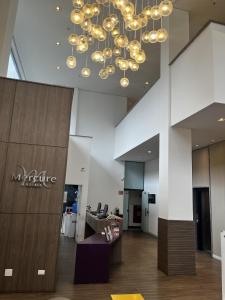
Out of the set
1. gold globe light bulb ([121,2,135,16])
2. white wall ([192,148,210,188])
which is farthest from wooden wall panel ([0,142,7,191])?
white wall ([192,148,210,188])

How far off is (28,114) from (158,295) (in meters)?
4.38

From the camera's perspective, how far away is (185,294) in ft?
15.0

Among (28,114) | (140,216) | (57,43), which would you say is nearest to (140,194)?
(140,216)

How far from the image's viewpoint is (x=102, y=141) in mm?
12352

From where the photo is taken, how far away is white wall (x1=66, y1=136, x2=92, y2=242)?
9.23 metres

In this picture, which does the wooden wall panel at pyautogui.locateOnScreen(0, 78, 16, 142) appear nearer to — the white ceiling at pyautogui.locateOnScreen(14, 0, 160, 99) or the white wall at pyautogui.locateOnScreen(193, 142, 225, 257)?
the white ceiling at pyautogui.locateOnScreen(14, 0, 160, 99)

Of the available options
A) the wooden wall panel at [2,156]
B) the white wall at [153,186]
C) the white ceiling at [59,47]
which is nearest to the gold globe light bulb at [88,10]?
the wooden wall panel at [2,156]

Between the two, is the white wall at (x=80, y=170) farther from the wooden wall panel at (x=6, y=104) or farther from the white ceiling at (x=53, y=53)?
the wooden wall panel at (x=6, y=104)

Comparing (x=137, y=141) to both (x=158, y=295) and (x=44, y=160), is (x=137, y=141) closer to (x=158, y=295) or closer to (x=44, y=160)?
(x=44, y=160)

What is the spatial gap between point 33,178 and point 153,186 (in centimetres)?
796

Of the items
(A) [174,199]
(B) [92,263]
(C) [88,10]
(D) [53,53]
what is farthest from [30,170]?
(D) [53,53]

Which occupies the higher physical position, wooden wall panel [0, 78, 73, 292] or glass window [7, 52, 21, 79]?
glass window [7, 52, 21, 79]

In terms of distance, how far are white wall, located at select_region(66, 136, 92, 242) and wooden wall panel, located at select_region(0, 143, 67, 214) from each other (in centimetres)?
470

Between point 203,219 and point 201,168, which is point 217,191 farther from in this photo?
point 203,219
